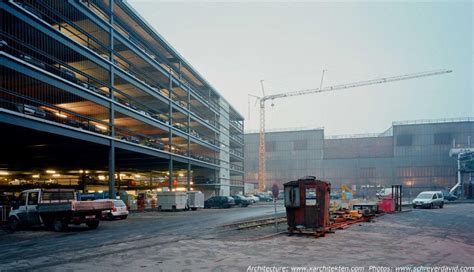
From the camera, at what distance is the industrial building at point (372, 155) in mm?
88312

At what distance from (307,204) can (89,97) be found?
20.9 metres

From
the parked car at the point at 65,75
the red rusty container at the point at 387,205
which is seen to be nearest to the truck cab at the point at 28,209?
Result: the parked car at the point at 65,75

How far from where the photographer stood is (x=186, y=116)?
54.6 metres

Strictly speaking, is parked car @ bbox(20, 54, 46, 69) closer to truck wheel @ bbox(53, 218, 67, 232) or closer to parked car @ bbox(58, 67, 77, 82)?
parked car @ bbox(58, 67, 77, 82)

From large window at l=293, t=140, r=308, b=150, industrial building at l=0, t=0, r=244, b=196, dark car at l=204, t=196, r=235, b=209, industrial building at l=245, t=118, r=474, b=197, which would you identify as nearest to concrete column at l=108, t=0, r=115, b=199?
industrial building at l=0, t=0, r=244, b=196

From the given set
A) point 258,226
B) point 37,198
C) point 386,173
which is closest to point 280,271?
point 258,226

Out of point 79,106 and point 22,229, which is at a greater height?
point 79,106

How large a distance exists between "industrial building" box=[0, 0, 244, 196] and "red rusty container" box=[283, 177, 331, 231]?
1673 centimetres

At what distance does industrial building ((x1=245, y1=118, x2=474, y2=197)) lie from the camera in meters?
88.3

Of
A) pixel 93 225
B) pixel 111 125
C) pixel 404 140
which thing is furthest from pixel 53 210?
pixel 404 140

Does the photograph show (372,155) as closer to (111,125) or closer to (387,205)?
(387,205)

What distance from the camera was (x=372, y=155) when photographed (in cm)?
9494

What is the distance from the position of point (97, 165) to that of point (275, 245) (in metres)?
37.6

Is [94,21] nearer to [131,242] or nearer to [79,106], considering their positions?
[79,106]
